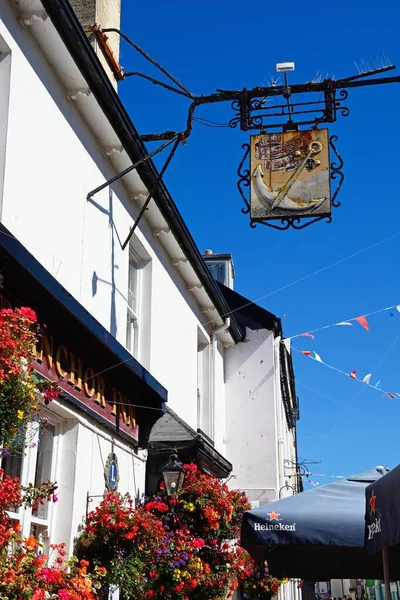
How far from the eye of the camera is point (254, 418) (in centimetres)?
1689

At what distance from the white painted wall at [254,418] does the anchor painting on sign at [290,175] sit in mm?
8448

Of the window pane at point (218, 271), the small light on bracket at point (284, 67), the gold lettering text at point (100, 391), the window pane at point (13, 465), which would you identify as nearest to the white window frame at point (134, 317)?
the gold lettering text at point (100, 391)

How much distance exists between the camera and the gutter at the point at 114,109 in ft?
23.5

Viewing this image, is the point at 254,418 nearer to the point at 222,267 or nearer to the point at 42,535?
the point at 222,267

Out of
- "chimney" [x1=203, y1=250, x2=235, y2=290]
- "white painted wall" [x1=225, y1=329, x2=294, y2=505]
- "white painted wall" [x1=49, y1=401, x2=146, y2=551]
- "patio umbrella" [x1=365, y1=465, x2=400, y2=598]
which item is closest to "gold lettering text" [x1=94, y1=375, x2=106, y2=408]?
"white painted wall" [x1=49, y1=401, x2=146, y2=551]

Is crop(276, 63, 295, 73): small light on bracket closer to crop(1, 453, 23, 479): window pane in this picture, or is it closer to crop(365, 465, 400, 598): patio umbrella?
crop(365, 465, 400, 598): patio umbrella

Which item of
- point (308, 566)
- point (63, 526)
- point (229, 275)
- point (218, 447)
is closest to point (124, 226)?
point (63, 526)

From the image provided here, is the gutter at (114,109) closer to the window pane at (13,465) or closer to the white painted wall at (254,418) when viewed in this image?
the window pane at (13,465)

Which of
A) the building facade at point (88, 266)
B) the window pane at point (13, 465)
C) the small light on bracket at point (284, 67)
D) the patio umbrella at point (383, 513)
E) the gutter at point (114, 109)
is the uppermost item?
the small light on bracket at point (284, 67)

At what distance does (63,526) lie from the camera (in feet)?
23.4

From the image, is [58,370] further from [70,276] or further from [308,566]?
[308,566]

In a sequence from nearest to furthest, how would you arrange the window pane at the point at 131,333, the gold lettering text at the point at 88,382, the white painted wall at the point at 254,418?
the gold lettering text at the point at 88,382, the window pane at the point at 131,333, the white painted wall at the point at 254,418

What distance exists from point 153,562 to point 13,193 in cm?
395

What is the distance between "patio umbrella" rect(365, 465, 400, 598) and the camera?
213 inches
